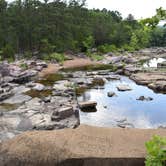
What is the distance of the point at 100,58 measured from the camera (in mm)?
57156

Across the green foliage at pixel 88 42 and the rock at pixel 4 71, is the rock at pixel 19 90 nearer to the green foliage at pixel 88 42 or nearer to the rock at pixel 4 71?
the rock at pixel 4 71

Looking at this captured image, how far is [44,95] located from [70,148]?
16599 millimetres

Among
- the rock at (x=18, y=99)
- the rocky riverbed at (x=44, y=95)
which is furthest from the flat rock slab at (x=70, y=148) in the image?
the rock at (x=18, y=99)

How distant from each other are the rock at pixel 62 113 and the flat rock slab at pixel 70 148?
732 centimetres

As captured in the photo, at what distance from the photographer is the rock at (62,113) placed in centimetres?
1888

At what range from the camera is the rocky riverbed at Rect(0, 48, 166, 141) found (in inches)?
714

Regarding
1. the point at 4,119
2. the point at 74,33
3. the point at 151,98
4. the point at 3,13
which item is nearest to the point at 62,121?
the point at 4,119

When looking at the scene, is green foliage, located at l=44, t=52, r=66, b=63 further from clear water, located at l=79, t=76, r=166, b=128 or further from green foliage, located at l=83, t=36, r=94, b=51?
clear water, located at l=79, t=76, r=166, b=128

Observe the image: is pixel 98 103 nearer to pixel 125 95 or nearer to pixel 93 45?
pixel 125 95

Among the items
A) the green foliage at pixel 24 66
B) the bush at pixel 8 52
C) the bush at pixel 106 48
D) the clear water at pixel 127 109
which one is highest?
the bush at pixel 8 52

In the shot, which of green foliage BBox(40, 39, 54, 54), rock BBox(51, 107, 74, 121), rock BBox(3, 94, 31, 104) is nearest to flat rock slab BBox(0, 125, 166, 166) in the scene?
rock BBox(51, 107, 74, 121)

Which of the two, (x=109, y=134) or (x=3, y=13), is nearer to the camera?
(x=109, y=134)

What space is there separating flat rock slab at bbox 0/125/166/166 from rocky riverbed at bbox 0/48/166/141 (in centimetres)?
537

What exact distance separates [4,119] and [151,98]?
12250mm
